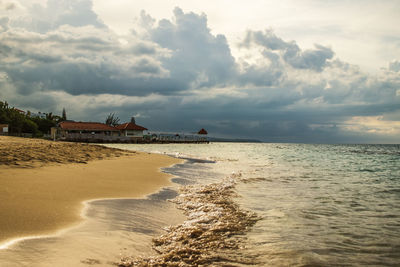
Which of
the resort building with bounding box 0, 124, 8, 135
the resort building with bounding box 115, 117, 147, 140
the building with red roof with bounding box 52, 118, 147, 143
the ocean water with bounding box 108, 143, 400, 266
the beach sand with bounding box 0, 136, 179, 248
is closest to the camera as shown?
the ocean water with bounding box 108, 143, 400, 266

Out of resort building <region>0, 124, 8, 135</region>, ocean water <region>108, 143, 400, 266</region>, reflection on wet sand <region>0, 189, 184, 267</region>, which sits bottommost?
ocean water <region>108, 143, 400, 266</region>

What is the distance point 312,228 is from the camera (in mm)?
5250

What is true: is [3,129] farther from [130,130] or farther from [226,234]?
[226,234]

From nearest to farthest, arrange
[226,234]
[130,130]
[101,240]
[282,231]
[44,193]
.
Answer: [101,240]
[226,234]
[282,231]
[44,193]
[130,130]

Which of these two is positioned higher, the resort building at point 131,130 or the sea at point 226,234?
the resort building at point 131,130

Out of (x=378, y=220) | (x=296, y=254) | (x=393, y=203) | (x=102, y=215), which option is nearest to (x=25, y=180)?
(x=102, y=215)

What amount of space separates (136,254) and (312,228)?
3379 millimetres

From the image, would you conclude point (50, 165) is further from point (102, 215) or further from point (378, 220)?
point (378, 220)

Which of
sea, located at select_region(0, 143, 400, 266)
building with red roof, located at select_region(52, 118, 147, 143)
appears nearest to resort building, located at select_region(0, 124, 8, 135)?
building with red roof, located at select_region(52, 118, 147, 143)

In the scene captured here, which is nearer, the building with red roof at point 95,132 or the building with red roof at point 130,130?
the building with red roof at point 95,132

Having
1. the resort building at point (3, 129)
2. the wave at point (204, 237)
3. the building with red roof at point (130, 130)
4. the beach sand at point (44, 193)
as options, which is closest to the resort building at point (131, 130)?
the building with red roof at point (130, 130)

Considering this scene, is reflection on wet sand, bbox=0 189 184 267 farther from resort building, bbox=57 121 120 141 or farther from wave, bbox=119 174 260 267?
resort building, bbox=57 121 120 141

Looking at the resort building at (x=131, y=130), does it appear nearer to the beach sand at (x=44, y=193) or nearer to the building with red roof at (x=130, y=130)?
the building with red roof at (x=130, y=130)

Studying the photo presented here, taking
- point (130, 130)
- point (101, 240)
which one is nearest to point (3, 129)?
point (130, 130)
